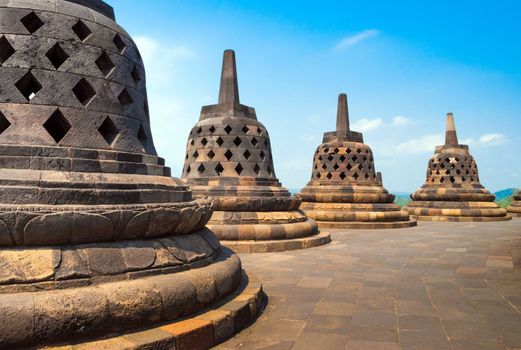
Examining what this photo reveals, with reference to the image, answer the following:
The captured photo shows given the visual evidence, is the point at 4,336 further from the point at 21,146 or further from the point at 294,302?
the point at 294,302

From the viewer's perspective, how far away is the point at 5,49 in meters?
3.73

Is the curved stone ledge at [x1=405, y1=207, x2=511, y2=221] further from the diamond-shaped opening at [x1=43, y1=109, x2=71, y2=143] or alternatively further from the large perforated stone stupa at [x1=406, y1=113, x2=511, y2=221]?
the diamond-shaped opening at [x1=43, y1=109, x2=71, y2=143]

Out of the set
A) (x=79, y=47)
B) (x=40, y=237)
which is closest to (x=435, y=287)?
(x=40, y=237)

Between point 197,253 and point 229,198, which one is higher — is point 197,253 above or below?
below

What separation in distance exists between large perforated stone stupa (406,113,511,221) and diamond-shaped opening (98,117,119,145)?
1518 cm

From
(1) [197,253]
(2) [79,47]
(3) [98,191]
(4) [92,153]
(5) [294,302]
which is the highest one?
(2) [79,47]

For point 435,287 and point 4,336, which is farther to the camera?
point 435,287

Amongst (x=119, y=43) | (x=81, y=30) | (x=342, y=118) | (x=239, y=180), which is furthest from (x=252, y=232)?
(x=342, y=118)

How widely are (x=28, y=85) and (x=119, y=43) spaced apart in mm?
981

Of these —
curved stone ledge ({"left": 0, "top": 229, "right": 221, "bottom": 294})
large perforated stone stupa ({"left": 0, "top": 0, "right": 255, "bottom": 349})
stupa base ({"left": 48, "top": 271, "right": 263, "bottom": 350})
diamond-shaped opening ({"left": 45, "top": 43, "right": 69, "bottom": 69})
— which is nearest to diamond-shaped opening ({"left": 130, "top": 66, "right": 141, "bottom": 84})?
large perforated stone stupa ({"left": 0, "top": 0, "right": 255, "bottom": 349})

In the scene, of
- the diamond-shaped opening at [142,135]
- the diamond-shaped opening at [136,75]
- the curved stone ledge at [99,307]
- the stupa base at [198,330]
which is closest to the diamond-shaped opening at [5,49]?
the diamond-shaped opening at [136,75]

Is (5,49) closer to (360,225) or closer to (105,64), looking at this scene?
(105,64)

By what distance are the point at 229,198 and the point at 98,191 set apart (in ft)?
19.0

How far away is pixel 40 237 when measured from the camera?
9.72 ft
